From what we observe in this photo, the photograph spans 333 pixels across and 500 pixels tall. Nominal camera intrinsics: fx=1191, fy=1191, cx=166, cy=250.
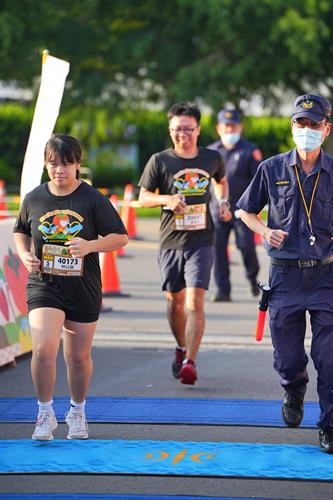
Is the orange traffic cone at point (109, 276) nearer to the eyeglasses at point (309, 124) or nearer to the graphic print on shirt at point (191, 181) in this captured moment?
the graphic print on shirt at point (191, 181)

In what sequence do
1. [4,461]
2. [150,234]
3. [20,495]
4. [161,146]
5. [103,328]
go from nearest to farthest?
1. [20,495]
2. [4,461]
3. [103,328]
4. [150,234]
5. [161,146]

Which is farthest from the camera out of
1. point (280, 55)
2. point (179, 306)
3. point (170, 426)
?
point (280, 55)

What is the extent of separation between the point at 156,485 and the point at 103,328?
5.66 m

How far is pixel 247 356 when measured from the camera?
10047 millimetres

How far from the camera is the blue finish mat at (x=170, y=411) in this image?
756cm

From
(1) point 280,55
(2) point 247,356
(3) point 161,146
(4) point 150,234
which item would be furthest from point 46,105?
(3) point 161,146

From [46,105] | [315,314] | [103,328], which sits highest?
[46,105]

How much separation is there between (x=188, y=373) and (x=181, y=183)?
4.69 feet

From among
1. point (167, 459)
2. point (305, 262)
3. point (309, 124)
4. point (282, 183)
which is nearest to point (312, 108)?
point (309, 124)

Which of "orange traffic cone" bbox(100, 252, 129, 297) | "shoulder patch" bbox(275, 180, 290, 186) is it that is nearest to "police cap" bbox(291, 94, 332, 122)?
"shoulder patch" bbox(275, 180, 290, 186)

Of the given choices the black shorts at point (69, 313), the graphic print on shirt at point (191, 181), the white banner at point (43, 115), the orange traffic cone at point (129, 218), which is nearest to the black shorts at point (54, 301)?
the black shorts at point (69, 313)

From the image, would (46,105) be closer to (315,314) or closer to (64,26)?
(315,314)

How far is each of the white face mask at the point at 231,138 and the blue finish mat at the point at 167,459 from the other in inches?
276

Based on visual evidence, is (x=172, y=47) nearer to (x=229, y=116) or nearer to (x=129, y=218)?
(x=129, y=218)
